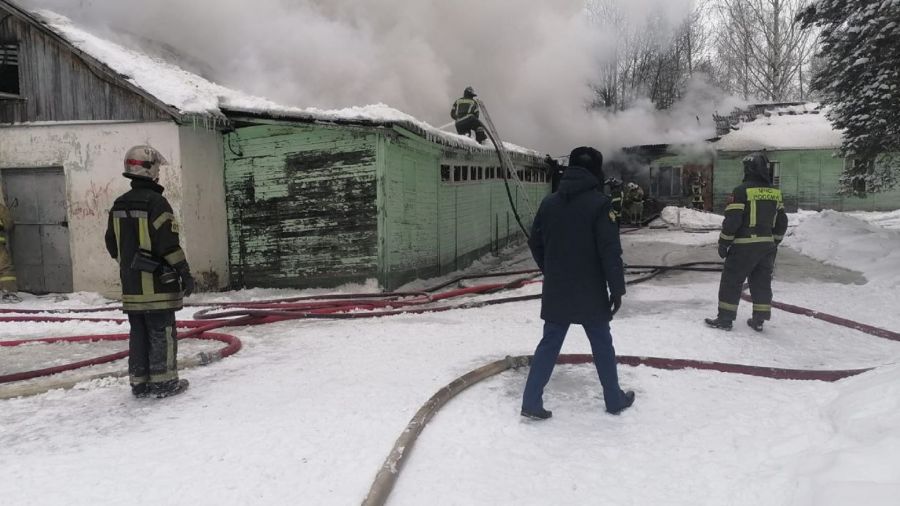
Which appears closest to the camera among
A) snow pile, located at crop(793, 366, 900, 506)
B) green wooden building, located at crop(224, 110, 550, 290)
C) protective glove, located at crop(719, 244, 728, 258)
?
snow pile, located at crop(793, 366, 900, 506)

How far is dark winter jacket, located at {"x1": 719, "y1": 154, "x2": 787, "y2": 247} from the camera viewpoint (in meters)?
5.59

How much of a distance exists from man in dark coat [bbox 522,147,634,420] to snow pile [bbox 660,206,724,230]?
18.2m

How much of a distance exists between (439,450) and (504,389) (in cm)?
107

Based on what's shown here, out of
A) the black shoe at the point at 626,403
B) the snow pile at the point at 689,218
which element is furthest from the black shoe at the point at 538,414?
the snow pile at the point at 689,218

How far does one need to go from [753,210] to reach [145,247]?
17.7 feet

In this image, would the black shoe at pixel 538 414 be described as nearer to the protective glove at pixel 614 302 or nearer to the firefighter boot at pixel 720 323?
the protective glove at pixel 614 302

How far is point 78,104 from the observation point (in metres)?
8.64

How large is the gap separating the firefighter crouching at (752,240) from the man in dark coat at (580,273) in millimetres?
2679

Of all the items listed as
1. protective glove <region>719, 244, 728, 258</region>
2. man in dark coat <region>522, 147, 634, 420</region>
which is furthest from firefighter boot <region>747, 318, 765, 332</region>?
man in dark coat <region>522, 147, 634, 420</region>

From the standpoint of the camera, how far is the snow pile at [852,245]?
29.1 ft

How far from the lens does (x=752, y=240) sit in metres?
5.61

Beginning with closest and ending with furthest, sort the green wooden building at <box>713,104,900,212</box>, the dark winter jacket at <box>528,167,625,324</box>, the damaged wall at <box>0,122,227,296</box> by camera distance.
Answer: the dark winter jacket at <box>528,167,625,324</box>, the damaged wall at <box>0,122,227,296</box>, the green wooden building at <box>713,104,900,212</box>

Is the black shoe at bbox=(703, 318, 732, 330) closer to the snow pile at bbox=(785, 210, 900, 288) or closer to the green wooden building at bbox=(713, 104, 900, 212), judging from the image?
the snow pile at bbox=(785, 210, 900, 288)

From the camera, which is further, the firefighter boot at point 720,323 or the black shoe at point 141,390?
the firefighter boot at point 720,323
